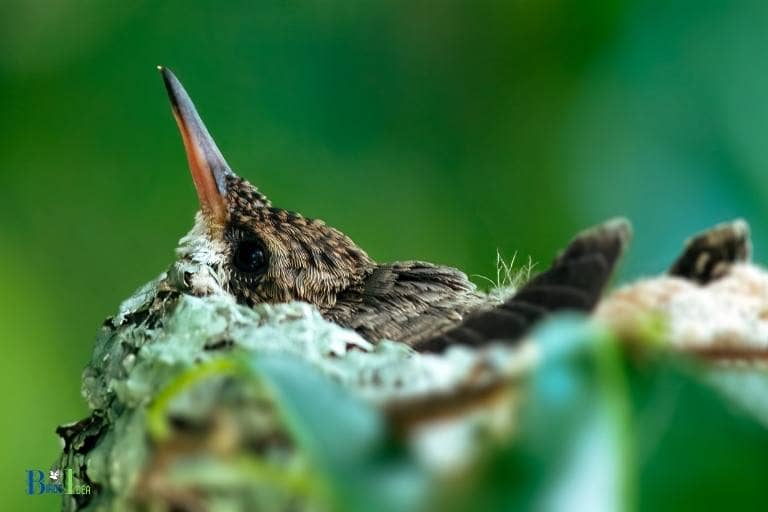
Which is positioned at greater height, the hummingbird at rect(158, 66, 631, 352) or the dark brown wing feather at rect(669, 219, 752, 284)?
the hummingbird at rect(158, 66, 631, 352)

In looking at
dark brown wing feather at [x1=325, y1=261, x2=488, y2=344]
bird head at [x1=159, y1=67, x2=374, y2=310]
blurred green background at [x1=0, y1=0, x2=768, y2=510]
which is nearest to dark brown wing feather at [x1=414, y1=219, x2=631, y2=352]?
dark brown wing feather at [x1=325, y1=261, x2=488, y2=344]

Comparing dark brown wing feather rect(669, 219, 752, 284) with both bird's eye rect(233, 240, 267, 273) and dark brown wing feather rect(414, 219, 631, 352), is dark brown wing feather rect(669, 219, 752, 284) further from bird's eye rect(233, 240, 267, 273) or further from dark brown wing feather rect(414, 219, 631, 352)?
bird's eye rect(233, 240, 267, 273)

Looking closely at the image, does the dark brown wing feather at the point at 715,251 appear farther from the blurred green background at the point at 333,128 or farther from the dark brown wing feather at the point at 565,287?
the blurred green background at the point at 333,128

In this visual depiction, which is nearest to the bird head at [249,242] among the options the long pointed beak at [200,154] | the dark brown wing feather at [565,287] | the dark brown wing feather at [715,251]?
the long pointed beak at [200,154]

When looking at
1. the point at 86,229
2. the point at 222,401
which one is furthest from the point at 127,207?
the point at 222,401

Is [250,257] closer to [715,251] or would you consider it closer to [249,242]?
[249,242]

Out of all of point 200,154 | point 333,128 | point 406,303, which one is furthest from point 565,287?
point 333,128

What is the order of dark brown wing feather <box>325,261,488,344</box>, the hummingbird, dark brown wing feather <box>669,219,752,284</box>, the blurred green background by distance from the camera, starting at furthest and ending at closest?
the blurred green background
the hummingbird
dark brown wing feather <box>325,261,488,344</box>
dark brown wing feather <box>669,219,752,284</box>
